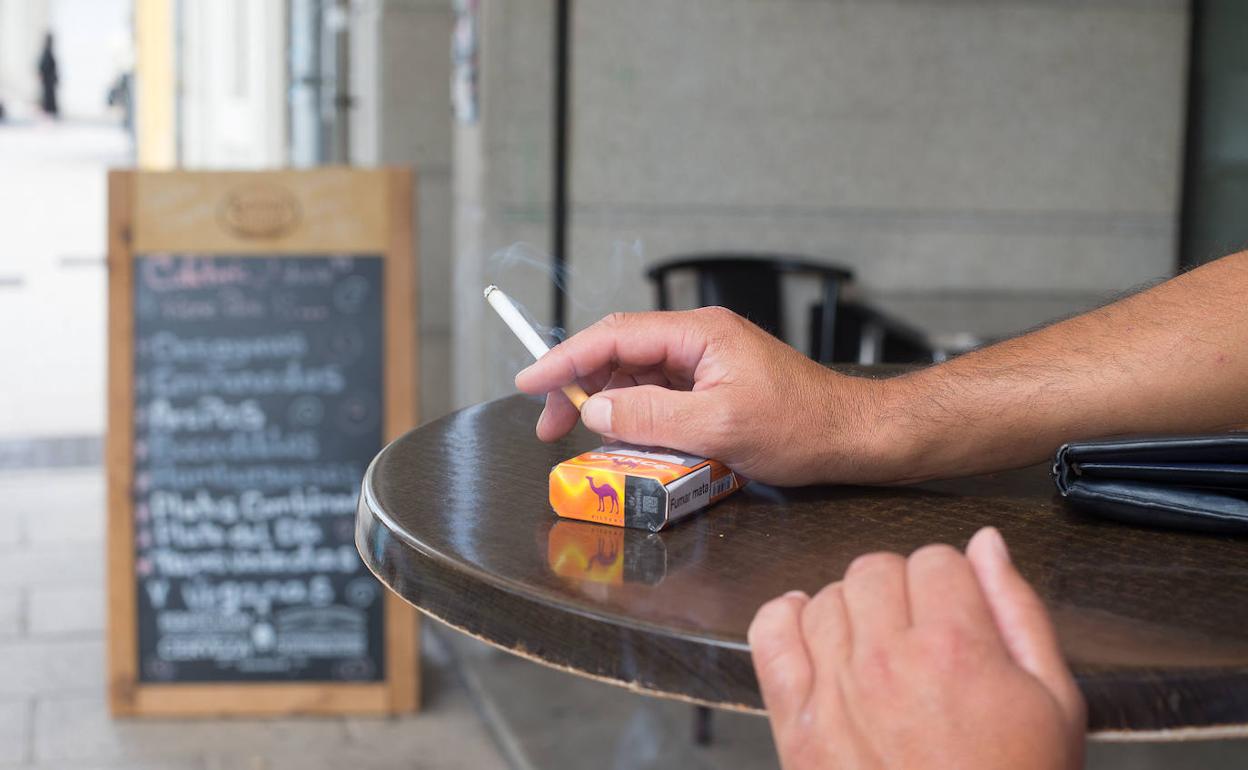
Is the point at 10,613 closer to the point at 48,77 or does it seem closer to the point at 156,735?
the point at 156,735

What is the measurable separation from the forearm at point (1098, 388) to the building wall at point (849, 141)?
235 cm

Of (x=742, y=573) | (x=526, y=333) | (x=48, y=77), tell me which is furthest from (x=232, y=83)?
(x=48, y=77)

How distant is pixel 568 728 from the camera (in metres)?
3.06

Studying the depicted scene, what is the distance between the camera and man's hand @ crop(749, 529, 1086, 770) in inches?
25.0

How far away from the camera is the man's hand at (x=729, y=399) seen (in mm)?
990

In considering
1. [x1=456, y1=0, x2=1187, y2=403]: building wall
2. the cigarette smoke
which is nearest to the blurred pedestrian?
[x1=456, y1=0, x2=1187, y2=403]: building wall

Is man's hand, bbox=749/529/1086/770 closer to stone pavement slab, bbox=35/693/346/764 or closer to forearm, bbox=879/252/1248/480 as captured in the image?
forearm, bbox=879/252/1248/480

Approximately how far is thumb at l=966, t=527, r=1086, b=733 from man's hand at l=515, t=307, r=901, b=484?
1.07 ft

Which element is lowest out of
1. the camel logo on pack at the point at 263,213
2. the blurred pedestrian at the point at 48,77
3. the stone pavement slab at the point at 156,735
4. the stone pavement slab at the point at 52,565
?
the stone pavement slab at the point at 156,735

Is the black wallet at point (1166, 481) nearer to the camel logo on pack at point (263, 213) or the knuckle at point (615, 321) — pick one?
the knuckle at point (615, 321)

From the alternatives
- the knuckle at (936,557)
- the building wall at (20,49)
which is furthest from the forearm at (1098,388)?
the building wall at (20,49)

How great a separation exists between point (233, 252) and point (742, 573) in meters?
2.45

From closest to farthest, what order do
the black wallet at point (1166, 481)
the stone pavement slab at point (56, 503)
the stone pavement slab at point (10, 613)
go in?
the black wallet at point (1166, 481)
the stone pavement slab at point (10, 613)
the stone pavement slab at point (56, 503)

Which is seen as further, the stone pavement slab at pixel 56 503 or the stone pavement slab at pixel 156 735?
the stone pavement slab at pixel 56 503
